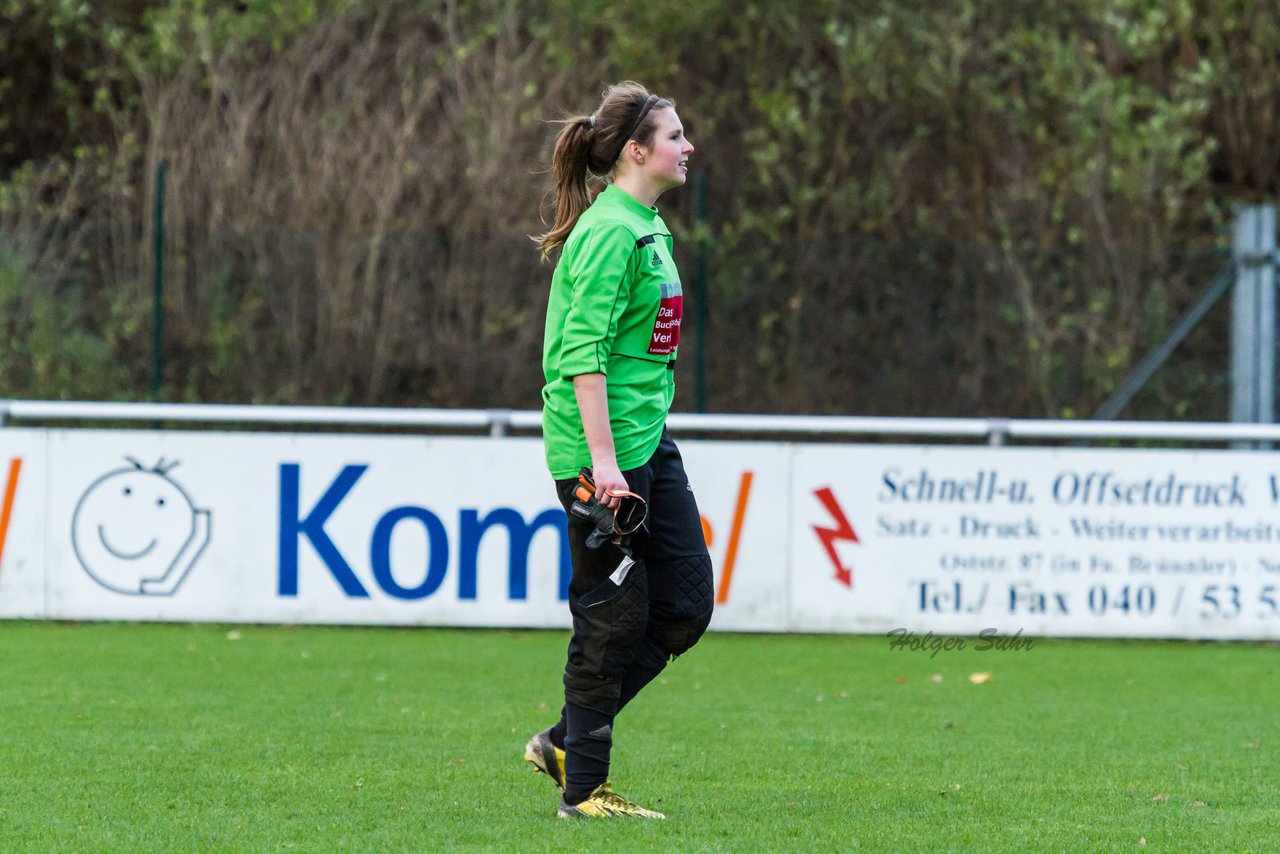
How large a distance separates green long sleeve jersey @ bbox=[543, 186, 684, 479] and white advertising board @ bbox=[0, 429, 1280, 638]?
4165 millimetres

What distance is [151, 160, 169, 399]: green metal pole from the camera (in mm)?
10422

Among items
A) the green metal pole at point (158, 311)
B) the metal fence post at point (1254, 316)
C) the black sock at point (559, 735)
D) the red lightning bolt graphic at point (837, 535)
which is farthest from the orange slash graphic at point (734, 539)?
the black sock at point (559, 735)

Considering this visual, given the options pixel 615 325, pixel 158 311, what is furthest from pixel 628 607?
pixel 158 311

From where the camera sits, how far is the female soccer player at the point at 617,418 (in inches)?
165

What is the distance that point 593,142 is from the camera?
174 inches

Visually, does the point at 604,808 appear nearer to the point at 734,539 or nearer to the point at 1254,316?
the point at 734,539

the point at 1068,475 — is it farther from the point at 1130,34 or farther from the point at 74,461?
the point at 1130,34

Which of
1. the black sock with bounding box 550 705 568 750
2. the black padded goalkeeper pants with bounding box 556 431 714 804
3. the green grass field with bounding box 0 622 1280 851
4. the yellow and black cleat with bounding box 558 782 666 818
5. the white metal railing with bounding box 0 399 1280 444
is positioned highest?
the white metal railing with bounding box 0 399 1280 444

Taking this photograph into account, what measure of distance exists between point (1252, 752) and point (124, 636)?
5242mm

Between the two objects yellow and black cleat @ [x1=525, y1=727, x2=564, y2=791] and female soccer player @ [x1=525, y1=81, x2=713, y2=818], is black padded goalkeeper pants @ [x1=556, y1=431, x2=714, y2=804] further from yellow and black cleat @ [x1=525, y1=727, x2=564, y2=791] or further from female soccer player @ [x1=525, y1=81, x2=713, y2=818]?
yellow and black cleat @ [x1=525, y1=727, x2=564, y2=791]

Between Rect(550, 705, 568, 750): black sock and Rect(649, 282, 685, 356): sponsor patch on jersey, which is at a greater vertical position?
Rect(649, 282, 685, 356): sponsor patch on jersey

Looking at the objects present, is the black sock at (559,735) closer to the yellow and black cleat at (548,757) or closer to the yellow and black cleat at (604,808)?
the yellow and black cleat at (548,757)

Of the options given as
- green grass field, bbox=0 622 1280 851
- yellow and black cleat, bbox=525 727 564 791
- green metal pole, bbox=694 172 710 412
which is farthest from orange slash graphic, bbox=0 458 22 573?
yellow and black cleat, bbox=525 727 564 791

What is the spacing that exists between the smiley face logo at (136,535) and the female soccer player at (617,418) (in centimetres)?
452
